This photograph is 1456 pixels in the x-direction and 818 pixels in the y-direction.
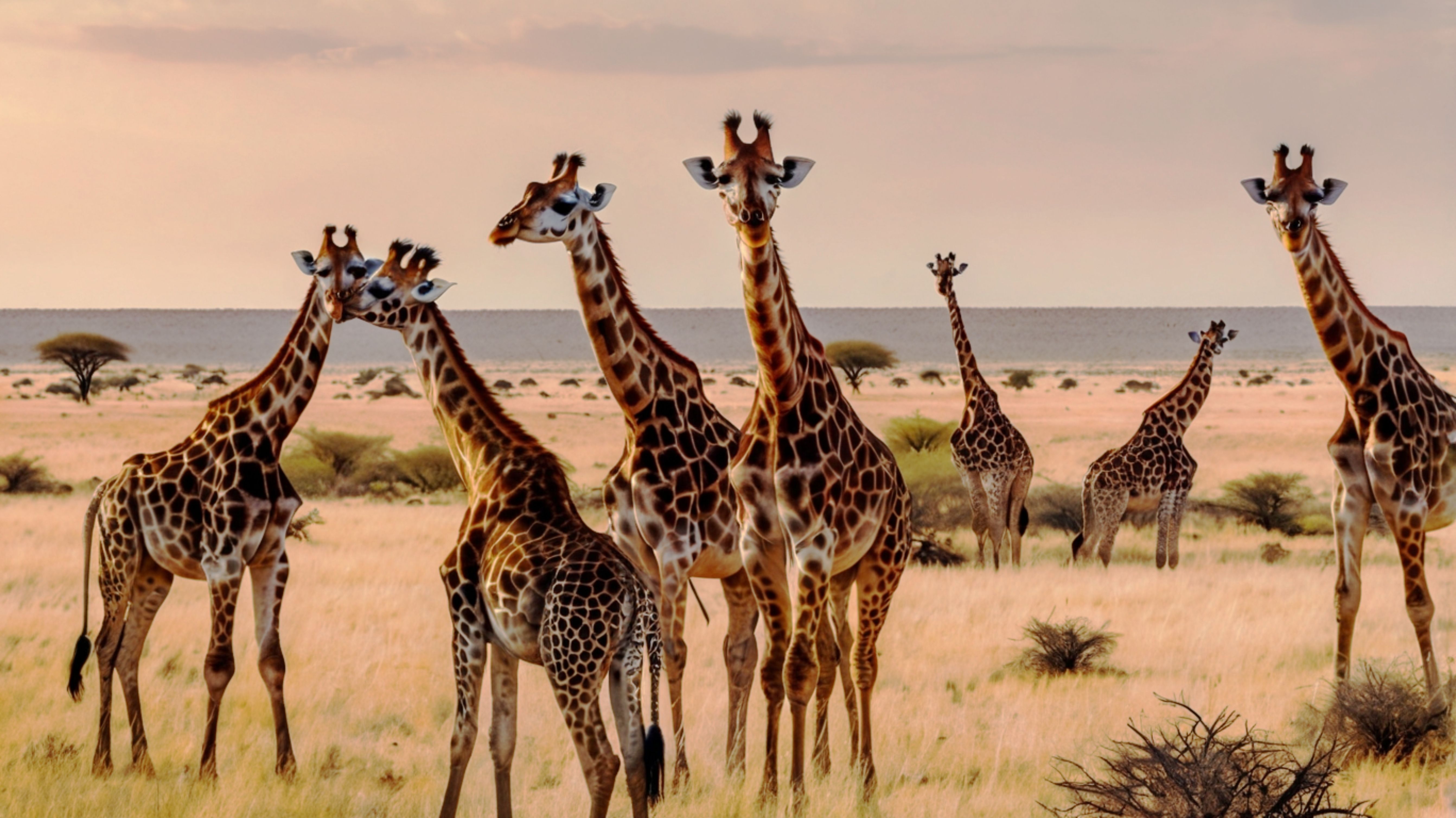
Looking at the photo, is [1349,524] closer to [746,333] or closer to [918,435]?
[918,435]

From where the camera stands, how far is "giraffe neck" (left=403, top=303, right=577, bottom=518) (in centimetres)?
719

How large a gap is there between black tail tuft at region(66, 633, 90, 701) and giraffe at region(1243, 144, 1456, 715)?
7.63 metres

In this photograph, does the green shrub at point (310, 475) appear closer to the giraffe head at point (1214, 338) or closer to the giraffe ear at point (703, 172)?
the giraffe head at point (1214, 338)

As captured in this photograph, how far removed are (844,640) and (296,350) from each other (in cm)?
345

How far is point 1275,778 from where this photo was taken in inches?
281

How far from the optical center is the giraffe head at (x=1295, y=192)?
365 inches

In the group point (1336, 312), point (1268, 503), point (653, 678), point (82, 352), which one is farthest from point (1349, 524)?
point (82, 352)

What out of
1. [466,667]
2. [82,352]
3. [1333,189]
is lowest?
[466,667]

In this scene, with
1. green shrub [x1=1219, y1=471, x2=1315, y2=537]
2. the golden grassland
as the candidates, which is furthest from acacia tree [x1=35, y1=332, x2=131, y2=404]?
green shrub [x1=1219, y1=471, x2=1315, y2=537]

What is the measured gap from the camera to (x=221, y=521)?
794 cm

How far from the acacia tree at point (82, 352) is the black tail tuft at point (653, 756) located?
56.7 meters

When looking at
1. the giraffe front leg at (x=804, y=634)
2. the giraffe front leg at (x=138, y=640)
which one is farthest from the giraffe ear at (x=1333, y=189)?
the giraffe front leg at (x=138, y=640)

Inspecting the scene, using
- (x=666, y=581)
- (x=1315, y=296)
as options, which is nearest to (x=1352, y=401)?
(x=1315, y=296)

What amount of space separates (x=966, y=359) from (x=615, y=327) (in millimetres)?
9432
